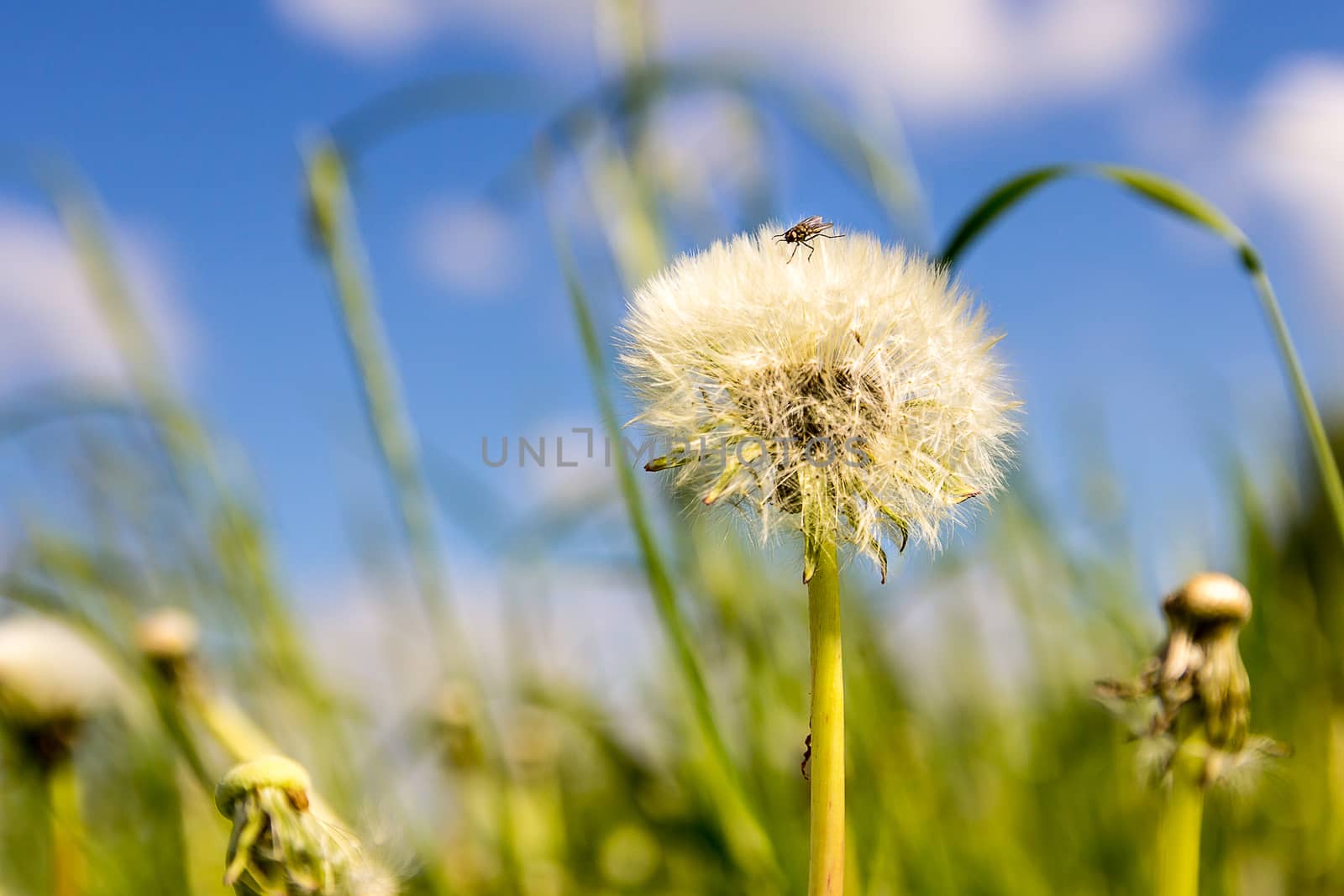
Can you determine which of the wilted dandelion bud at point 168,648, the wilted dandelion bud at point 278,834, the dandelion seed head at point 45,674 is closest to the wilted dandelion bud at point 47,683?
the dandelion seed head at point 45,674

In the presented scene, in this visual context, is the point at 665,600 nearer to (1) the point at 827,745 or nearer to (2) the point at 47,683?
(1) the point at 827,745

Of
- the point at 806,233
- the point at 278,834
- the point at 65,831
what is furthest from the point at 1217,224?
the point at 65,831

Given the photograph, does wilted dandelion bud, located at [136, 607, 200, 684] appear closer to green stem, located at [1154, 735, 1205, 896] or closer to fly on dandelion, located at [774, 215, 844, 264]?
fly on dandelion, located at [774, 215, 844, 264]

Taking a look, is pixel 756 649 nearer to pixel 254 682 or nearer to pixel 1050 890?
pixel 1050 890

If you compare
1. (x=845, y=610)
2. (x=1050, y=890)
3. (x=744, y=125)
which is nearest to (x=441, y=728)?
(x=845, y=610)

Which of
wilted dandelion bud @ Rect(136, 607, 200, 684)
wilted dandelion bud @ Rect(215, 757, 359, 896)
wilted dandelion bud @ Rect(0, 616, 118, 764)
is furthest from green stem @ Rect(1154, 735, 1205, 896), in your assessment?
wilted dandelion bud @ Rect(0, 616, 118, 764)

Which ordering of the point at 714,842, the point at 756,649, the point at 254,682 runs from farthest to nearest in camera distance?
the point at 254,682
the point at 756,649
the point at 714,842
